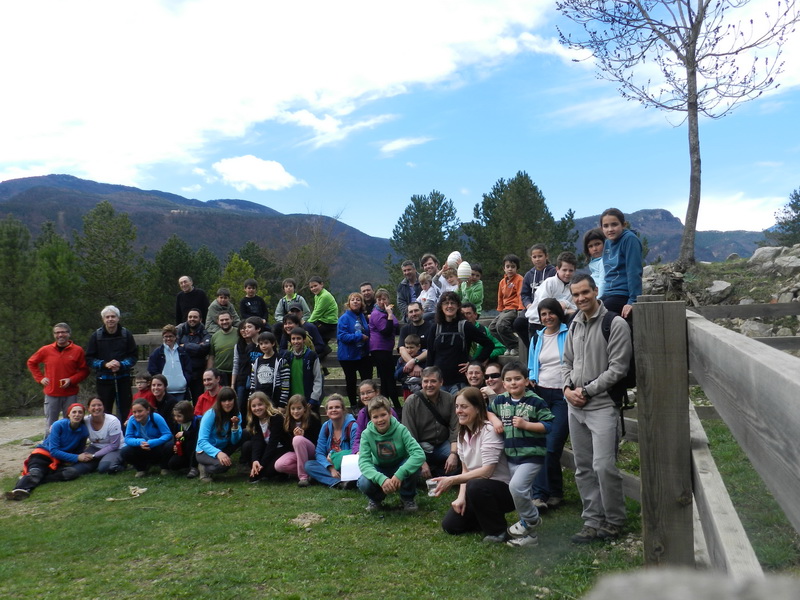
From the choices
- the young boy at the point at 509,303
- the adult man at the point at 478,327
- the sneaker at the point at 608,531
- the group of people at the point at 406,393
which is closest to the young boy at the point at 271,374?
the group of people at the point at 406,393

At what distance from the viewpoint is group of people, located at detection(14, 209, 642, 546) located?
527cm

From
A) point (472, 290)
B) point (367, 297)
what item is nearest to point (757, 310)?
point (472, 290)

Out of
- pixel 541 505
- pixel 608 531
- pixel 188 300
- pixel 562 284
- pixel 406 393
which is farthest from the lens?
pixel 188 300

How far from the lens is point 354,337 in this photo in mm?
9328

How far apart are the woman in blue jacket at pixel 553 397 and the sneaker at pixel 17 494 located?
6.35 meters

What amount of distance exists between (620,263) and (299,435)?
4.57 m

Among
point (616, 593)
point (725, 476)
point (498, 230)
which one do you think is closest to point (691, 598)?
point (616, 593)

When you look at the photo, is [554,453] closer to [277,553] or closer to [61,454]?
[277,553]

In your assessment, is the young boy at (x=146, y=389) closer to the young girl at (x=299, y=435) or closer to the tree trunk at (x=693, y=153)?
the young girl at (x=299, y=435)

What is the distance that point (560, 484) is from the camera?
249 inches

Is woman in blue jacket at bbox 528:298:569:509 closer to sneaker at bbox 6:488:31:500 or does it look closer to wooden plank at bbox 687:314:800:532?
wooden plank at bbox 687:314:800:532

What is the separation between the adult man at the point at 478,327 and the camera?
26.5 feet

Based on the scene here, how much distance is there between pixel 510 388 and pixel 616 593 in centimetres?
576

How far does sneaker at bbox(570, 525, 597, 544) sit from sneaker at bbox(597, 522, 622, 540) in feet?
0.13
